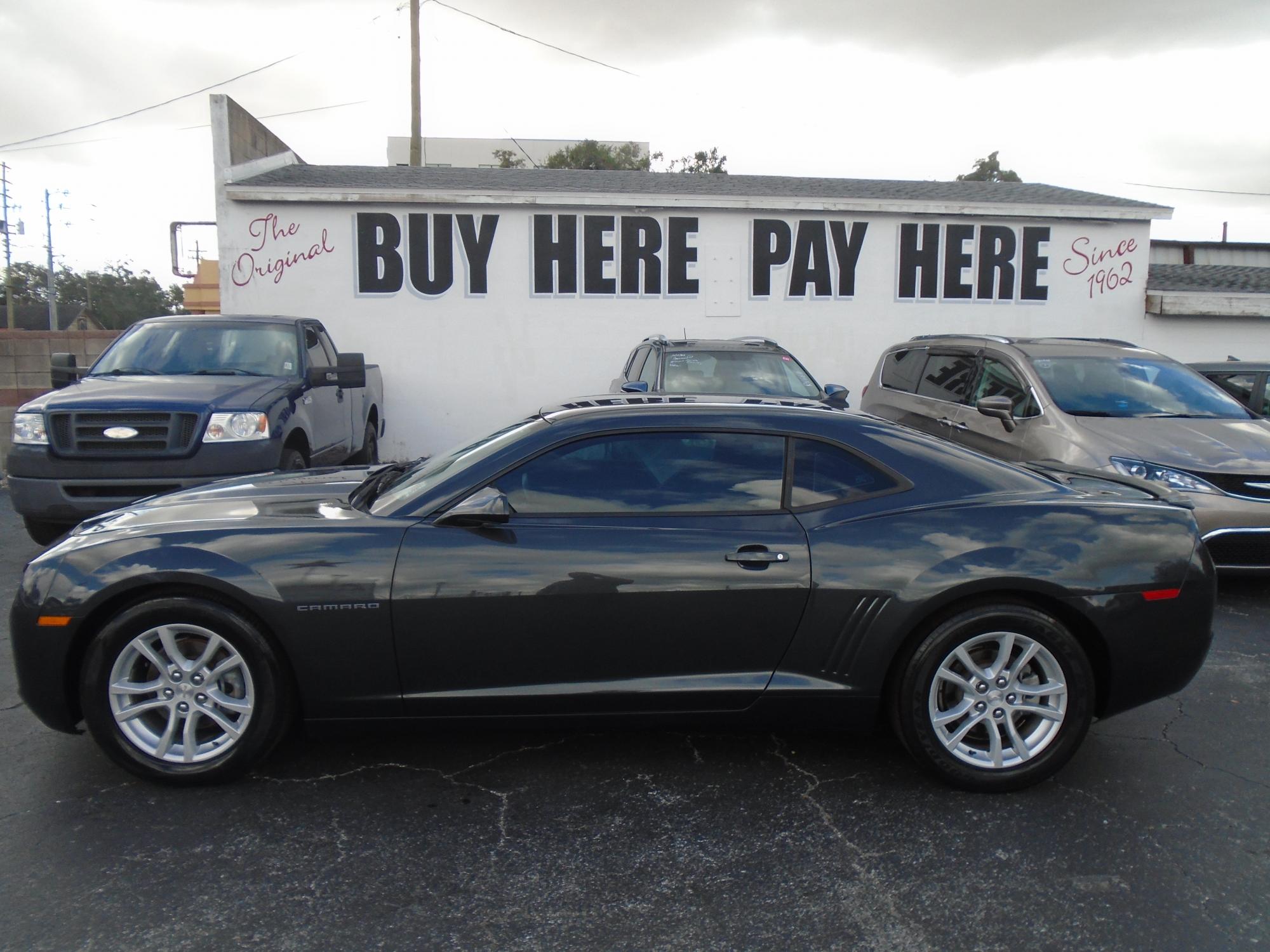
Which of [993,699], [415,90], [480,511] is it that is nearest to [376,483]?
[480,511]

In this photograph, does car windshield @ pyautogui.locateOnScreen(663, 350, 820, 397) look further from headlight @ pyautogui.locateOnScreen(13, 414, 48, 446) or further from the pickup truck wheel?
headlight @ pyautogui.locateOnScreen(13, 414, 48, 446)

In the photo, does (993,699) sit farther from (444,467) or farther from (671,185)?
(671,185)

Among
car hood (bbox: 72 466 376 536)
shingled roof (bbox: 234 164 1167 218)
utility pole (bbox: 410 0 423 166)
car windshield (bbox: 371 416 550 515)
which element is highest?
utility pole (bbox: 410 0 423 166)

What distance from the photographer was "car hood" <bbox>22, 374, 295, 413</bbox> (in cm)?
691

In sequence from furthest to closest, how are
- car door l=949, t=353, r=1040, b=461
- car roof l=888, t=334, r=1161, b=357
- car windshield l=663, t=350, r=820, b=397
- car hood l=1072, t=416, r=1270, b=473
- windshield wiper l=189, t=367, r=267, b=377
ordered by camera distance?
car windshield l=663, t=350, r=820, b=397
windshield wiper l=189, t=367, r=267, b=377
car roof l=888, t=334, r=1161, b=357
car door l=949, t=353, r=1040, b=461
car hood l=1072, t=416, r=1270, b=473

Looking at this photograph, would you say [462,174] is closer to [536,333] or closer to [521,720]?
[536,333]

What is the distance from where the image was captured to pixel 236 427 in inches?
276

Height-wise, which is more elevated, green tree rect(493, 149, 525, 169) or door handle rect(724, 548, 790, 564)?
green tree rect(493, 149, 525, 169)

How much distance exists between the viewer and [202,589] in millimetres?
3520

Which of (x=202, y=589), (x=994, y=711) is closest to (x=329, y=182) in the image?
(x=202, y=589)

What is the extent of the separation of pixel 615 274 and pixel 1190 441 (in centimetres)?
787

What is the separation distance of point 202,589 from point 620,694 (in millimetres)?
1565

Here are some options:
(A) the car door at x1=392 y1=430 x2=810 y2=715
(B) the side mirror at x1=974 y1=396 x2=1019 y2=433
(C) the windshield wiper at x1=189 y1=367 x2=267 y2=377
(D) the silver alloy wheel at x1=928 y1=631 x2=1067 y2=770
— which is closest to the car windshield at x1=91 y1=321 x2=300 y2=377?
(C) the windshield wiper at x1=189 y1=367 x2=267 y2=377

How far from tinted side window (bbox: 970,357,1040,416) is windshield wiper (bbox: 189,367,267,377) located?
587 cm
